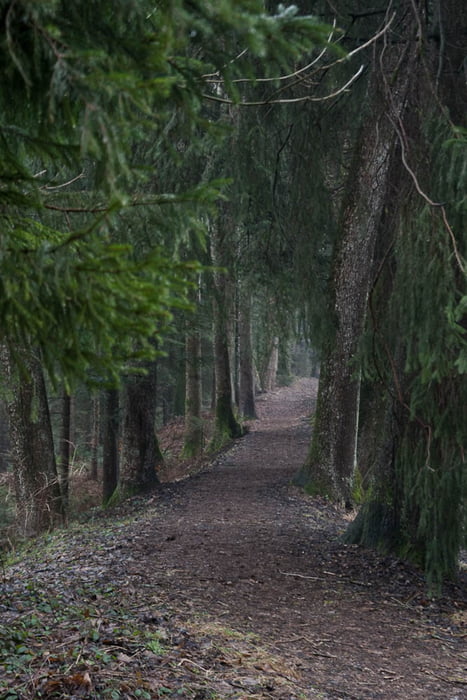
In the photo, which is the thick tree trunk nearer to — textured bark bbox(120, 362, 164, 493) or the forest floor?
the forest floor

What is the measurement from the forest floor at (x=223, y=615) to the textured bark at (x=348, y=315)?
0.97 meters

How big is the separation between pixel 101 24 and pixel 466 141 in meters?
3.49

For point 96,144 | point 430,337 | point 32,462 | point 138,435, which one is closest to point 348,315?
point 138,435

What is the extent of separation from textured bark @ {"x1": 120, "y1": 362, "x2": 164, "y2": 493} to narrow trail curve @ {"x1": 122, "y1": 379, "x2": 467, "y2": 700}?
102 centimetres

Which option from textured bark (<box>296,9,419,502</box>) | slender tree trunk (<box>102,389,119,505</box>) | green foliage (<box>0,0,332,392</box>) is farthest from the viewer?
slender tree trunk (<box>102,389,119,505</box>)

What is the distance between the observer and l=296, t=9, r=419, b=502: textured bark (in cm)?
897

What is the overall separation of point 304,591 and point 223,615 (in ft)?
4.15

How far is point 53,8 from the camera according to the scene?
7.68 feet

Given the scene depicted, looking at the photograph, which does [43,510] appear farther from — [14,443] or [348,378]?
[348,378]

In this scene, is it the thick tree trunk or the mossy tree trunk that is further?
the mossy tree trunk

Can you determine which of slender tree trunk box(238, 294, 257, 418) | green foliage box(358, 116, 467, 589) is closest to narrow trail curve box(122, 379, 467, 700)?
green foliage box(358, 116, 467, 589)

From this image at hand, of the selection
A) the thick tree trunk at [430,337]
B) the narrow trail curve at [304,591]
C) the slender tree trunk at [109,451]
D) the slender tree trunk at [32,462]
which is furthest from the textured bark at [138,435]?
the thick tree trunk at [430,337]

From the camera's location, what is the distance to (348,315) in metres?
9.84

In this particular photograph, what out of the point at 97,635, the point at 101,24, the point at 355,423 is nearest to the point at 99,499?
the point at 355,423
